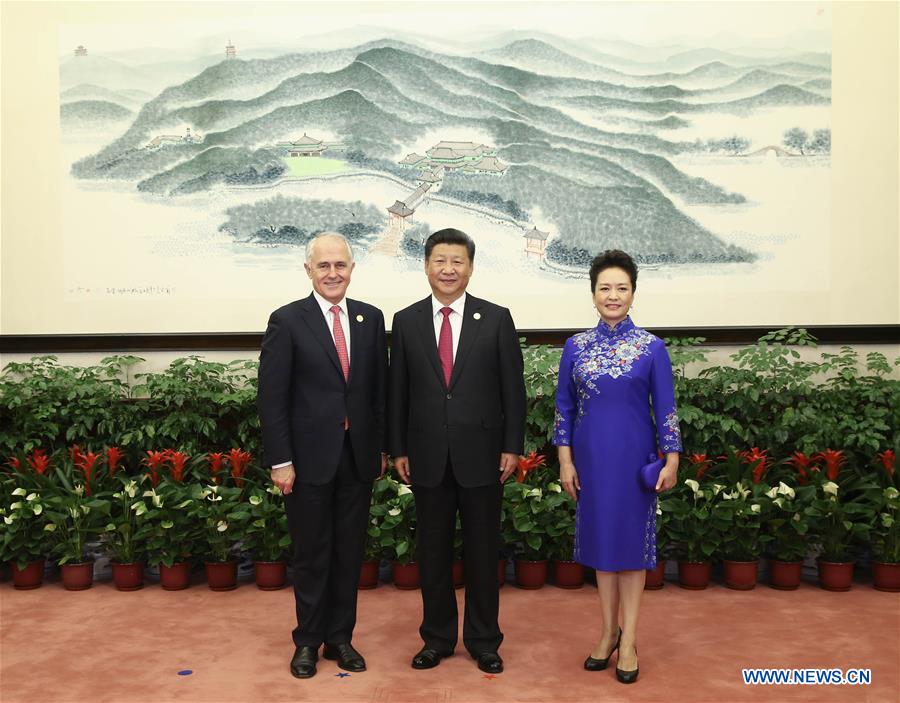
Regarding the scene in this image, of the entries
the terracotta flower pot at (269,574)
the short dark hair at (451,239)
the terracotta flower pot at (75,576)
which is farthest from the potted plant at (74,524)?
the short dark hair at (451,239)

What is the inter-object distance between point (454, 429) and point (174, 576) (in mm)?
1838

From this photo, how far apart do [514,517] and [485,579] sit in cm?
96

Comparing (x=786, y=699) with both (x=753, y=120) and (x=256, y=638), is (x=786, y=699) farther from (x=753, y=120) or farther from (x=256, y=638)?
(x=753, y=120)

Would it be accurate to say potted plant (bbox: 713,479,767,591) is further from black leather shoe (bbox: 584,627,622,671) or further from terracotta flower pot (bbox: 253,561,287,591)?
terracotta flower pot (bbox: 253,561,287,591)

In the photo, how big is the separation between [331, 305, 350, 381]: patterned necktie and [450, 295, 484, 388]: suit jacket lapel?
1.23ft

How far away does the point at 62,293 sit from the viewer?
189 inches

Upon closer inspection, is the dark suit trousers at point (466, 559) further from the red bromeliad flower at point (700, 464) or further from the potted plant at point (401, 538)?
the red bromeliad flower at point (700, 464)

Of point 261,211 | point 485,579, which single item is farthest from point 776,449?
point 261,211

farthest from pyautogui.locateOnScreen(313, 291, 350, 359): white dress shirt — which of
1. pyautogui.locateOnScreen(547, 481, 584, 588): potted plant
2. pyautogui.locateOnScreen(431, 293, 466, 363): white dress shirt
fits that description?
pyautogui.locateOnScreen(547, 481, 584, 588): potted plant

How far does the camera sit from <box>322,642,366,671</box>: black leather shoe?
Result: 9.22 feet

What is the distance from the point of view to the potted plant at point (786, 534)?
373 cm

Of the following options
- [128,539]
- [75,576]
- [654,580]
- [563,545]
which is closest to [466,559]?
[563,545]

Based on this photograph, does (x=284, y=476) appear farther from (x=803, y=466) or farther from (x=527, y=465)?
(x=803, y=466)

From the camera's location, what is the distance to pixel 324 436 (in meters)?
2.77
